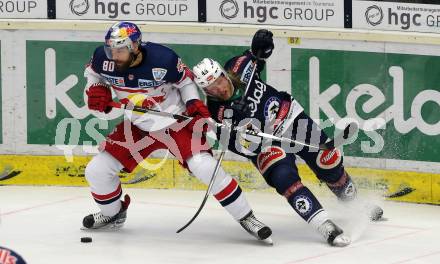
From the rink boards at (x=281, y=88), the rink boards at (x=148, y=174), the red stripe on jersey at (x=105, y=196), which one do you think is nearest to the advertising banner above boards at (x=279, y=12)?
the rink boards at (x=281, y=88)

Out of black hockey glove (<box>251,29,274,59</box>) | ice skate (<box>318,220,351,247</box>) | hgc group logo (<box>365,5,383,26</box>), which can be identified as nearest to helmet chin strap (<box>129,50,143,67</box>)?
black hockey glove (<box>251,29,274,59</box>)

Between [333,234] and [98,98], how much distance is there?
1.51 metres

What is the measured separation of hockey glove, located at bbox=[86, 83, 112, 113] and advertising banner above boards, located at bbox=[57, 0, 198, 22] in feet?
5.74

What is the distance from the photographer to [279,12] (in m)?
8.23

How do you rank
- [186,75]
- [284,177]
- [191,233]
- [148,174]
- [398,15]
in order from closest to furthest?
[284,177], [186,75], [191,233], [398,15], [148,174]

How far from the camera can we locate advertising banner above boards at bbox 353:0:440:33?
7.92 metres

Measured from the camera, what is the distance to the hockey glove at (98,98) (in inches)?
261

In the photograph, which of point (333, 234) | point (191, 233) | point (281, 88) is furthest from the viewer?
point (281, 88)

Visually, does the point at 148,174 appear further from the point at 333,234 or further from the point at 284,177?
the point at 333,234

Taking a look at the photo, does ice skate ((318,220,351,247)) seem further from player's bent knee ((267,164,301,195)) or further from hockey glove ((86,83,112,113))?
hockey glove ((86,83,112,113))

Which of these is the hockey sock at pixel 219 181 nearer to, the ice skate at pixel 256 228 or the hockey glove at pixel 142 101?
the ice skate at pixel 256 228

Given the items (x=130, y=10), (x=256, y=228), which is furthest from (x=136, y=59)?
(x=130, y=10)

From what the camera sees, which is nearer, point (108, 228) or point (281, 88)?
point (108, 228)

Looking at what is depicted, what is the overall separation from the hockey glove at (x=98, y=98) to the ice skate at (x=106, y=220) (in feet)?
2.31
